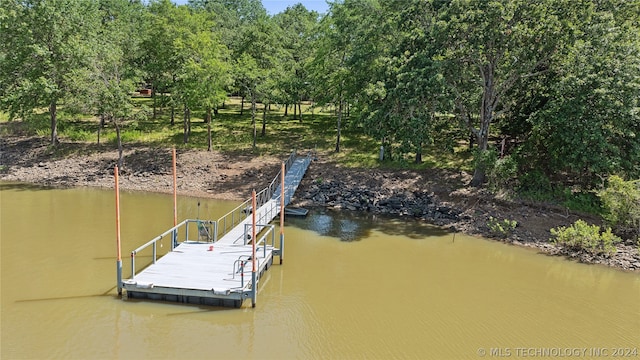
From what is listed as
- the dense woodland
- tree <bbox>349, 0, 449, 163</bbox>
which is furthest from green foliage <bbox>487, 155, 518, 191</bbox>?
tree <bbox>349, 0, 449, 163</bbox>

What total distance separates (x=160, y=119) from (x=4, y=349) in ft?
101

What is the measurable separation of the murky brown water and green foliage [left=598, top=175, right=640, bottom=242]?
277cm

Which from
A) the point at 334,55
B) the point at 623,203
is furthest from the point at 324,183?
the point at 623,203

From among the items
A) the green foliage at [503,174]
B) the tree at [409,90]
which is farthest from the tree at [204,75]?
the green foliage at [503,174]

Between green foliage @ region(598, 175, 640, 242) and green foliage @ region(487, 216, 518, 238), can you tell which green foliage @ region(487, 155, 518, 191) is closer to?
green foliage @ region(487, 216, 518, 238)

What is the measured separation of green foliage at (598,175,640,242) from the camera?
19016mm

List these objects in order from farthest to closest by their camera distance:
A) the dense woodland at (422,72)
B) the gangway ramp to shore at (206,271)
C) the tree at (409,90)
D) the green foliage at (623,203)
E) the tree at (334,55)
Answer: the tree at (334,55) → the tree at (409,90) → the dense woodland at (422,72) → the green foliage at (623,203) → the gangway ramp to shore at (206,271)

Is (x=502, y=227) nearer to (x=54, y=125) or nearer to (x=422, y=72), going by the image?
(x=422, y=72)

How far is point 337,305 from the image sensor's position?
14.5m

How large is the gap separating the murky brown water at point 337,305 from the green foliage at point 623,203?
2.77 m

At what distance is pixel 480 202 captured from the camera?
78.1 ft

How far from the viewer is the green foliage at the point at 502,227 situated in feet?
69.1

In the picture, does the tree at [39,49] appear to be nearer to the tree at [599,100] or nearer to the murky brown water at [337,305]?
the murky brown water at [337,305]

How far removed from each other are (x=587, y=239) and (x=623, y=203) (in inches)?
87.9
